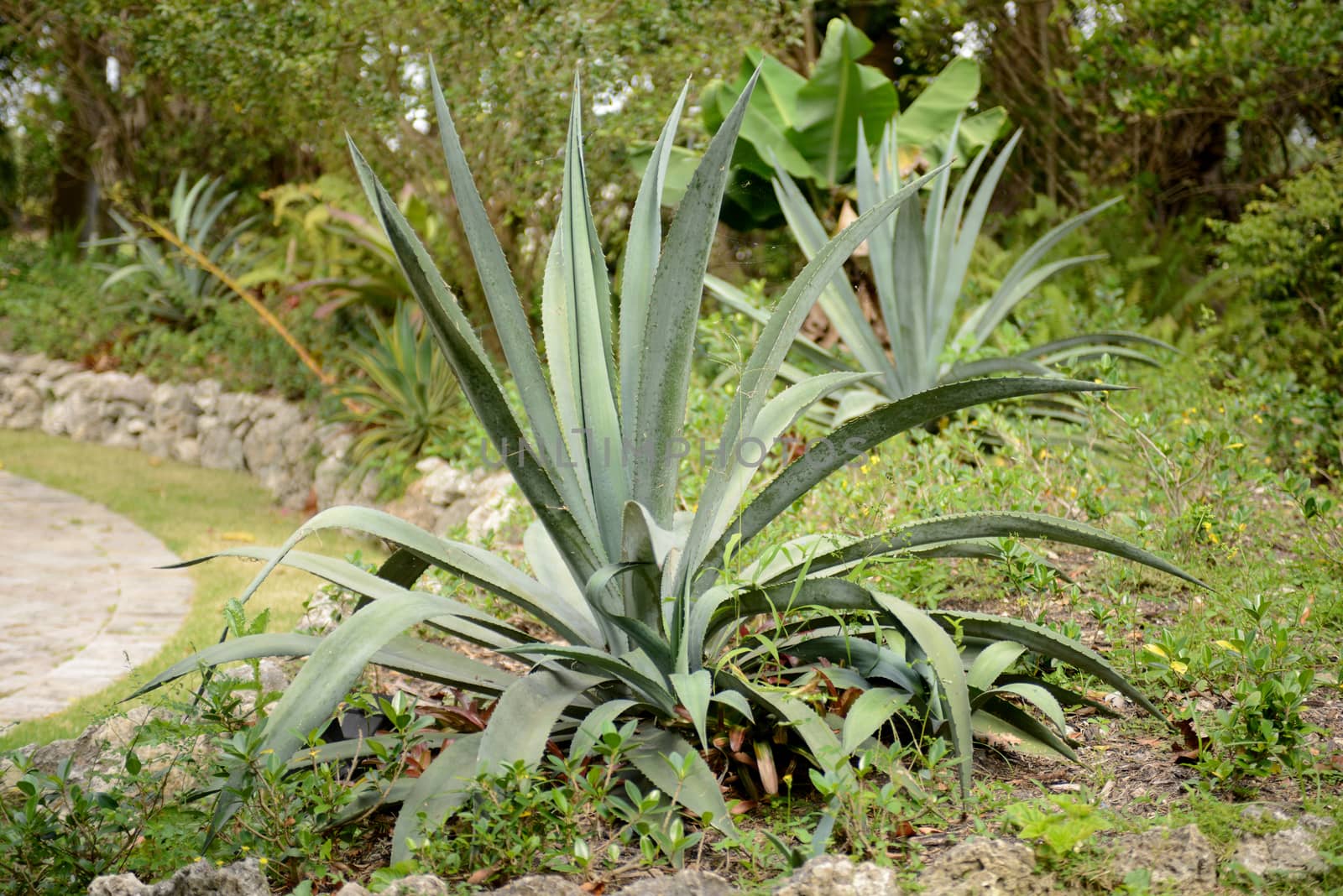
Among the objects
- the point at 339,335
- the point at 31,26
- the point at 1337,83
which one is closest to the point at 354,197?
the point at 339,335

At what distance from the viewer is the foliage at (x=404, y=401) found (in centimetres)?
714

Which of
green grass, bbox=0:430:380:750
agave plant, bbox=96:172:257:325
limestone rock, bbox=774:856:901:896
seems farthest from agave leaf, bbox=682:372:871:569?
agave plant, bbox=96:172:257:325

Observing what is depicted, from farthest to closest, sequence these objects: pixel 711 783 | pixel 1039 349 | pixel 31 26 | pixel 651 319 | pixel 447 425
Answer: pixel 31 26 → pixel 447 425 → pixel 1039 349 → pixel 651 319 → pixel 711 783

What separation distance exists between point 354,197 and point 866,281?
5002 millimetres

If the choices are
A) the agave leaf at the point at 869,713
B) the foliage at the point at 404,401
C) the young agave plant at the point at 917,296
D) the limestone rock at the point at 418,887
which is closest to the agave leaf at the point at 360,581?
the limestone rock at the point at 418,887

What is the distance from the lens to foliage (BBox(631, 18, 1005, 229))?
6.64 metres

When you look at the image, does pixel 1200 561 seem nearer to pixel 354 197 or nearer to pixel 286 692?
pixel 286 692

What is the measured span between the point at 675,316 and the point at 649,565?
0.51 meters

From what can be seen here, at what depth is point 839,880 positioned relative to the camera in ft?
5.48

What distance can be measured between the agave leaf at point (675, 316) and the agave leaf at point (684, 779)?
1.65 ft

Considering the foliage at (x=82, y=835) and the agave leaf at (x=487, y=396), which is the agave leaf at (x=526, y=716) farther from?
the foliage at (x=82, y=835)

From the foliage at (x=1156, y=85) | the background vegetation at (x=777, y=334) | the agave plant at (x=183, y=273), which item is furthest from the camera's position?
the agave plant at (x=183, y=273)

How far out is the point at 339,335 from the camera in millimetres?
8789

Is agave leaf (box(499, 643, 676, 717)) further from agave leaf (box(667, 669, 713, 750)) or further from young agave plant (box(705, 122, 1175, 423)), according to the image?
young agave plant (box(705, 122, 1175, 423))
